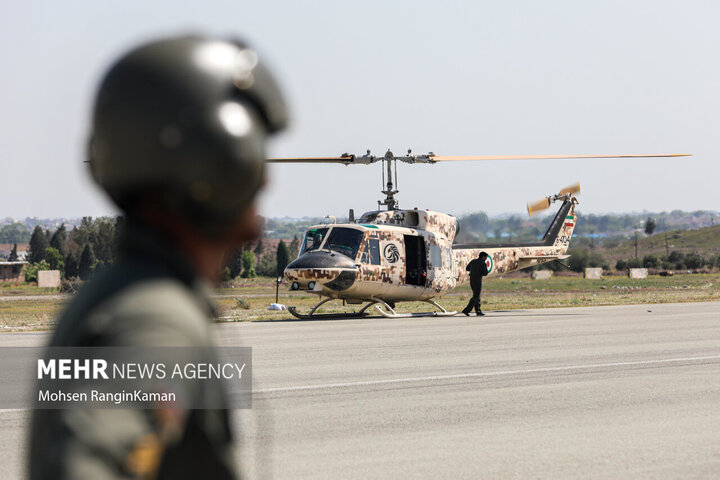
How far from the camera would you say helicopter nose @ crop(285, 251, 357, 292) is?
2097cm

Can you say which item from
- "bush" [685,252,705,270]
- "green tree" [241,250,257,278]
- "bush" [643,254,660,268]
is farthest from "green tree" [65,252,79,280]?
"bush" [685,252,705,270]

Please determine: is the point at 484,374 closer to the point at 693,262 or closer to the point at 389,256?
the point at 389,256

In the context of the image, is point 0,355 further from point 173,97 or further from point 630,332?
point 173,97

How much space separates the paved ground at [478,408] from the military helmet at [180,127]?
0.27 metres

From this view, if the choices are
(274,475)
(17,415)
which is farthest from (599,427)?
(17,415)

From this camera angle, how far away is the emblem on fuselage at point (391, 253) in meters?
22.7

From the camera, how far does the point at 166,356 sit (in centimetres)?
136

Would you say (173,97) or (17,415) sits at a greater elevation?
(173,97)

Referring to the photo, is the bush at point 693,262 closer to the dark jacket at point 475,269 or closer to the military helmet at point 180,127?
the dark jacket at point 475,269

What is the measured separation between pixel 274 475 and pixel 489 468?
147 centimetres

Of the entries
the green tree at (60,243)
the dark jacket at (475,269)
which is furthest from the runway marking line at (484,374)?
the green tree at (60,243)

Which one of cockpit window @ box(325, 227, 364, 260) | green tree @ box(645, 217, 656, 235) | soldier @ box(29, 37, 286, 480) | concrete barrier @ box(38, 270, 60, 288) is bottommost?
concrete barrier @ box(38, 270, 60, 288)

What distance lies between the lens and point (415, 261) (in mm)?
23719

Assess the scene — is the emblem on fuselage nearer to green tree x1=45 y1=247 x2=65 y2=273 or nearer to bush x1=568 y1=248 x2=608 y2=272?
green tree x1=45 y1=247 x2=65 y2=273
